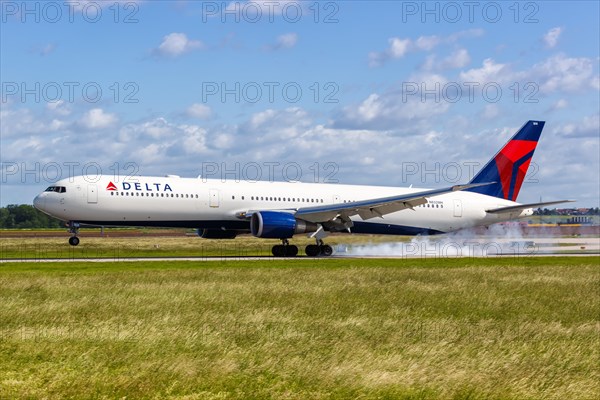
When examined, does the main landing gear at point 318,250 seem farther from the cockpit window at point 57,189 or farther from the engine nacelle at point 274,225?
the cockpit window at point 57,189

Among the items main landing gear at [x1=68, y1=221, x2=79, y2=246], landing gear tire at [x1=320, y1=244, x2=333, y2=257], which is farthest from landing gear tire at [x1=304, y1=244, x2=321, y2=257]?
main landing gear at [x1=68, y1=221, x2=79, y2=246]

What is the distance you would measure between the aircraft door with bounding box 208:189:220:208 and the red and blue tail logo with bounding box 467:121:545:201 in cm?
1924

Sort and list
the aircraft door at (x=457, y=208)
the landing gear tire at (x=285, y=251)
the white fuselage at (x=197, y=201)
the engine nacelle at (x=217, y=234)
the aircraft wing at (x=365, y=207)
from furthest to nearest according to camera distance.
Answer: the aircraft door at (x=457, y=208) → the engine nacelle at (x=217, y=234) → the landing gear tire at (x=285, y=251) → the aircraft wing at (x=365, y=207) → the white fuselage at (x=197, y=201)

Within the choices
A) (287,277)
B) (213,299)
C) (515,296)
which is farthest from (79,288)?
(515,296)

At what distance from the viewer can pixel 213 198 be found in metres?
46.8

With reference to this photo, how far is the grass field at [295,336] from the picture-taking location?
12.5 m

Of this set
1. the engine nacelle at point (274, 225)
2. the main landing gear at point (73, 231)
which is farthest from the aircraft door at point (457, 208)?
the main landing gear at point (73, 231)

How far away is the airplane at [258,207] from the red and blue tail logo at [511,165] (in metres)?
2.39

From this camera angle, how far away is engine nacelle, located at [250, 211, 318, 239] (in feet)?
148

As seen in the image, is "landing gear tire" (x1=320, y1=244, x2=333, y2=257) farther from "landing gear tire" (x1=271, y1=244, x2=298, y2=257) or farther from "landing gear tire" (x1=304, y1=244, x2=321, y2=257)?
"landing gear tire" (x1=271, y1=244, x2=298, y2=257)

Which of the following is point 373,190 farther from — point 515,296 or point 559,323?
point 559,323

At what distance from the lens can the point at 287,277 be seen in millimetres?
31781

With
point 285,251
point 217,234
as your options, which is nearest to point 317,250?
point 285,251

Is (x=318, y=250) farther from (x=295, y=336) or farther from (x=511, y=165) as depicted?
(x=295, y=336)
